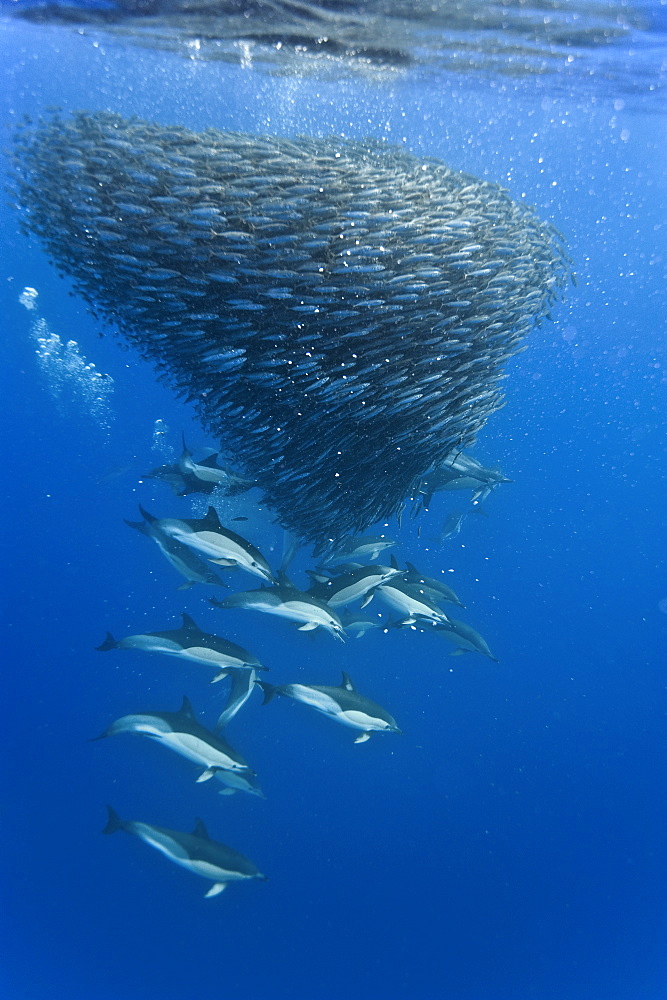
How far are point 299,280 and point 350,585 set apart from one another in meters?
3.18

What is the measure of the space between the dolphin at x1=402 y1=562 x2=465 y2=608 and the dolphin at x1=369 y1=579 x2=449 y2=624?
115mm

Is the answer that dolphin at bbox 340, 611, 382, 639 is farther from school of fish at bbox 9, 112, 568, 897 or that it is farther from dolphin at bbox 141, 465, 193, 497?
dolphin at bbox 141, 465, 193, 497

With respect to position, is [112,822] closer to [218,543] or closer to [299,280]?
[218,543]

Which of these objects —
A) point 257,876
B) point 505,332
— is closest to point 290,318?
point 505,332

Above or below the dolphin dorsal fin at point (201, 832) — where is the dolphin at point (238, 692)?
above

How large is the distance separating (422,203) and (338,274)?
49.4 inches

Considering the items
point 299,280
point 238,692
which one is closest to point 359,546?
point 238,692

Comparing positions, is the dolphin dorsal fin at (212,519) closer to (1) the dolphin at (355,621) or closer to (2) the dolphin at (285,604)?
(2) the dolphin at (285,604)

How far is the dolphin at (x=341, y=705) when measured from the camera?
6168 mm

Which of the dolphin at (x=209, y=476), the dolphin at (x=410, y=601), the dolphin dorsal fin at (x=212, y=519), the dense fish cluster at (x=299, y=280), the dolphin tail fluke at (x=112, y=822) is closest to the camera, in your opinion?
the dense fish cluster at (x=299, y=280)

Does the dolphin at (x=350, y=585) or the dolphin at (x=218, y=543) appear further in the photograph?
the dolphin at (x=350, y=585)

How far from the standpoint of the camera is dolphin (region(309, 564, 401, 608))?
6.18 meters

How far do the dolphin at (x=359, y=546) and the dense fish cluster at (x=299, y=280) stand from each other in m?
1.05

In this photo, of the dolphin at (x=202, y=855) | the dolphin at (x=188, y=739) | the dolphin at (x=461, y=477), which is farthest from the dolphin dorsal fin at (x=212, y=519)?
the dolphin at (x=202, y=855)
